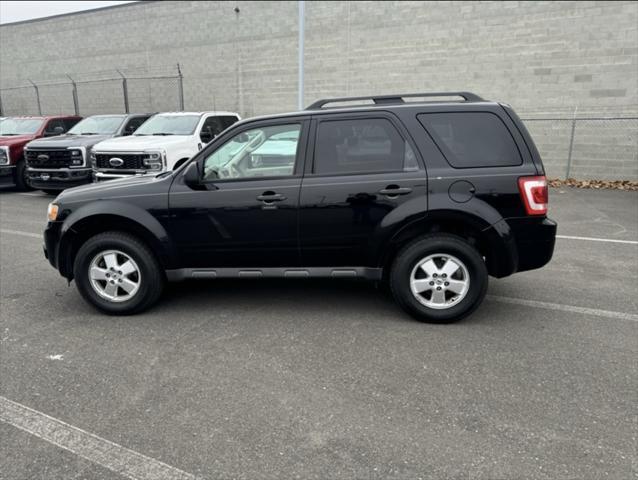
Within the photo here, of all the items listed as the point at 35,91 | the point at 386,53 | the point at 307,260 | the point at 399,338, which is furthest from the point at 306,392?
the point at 35,91

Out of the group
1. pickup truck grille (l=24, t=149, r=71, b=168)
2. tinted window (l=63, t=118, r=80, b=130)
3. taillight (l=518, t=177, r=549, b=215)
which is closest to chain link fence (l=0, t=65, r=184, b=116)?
tinted window (l=63, t=118, r=80, b=130)

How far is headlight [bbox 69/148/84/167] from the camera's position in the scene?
35.6ft

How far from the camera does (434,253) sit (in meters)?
4.14

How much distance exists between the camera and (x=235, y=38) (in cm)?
1742

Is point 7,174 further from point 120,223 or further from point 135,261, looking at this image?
point 135,261

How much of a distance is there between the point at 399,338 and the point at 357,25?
43.2 feet

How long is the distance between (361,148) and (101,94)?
20.0 meters

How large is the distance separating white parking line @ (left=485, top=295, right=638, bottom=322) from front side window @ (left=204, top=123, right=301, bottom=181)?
237cm

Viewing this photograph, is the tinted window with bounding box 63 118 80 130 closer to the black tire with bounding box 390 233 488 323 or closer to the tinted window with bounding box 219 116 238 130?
the tinted window with bounding box 219 116 238 130

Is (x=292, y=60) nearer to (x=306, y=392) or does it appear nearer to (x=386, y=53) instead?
(x=386, y=53)

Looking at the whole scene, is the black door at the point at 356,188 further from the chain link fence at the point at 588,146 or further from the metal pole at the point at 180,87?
the metal pole at the point at 180,87

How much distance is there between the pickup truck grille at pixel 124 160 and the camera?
9461 millimetres

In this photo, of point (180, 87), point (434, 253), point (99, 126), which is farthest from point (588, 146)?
point (180, 87)

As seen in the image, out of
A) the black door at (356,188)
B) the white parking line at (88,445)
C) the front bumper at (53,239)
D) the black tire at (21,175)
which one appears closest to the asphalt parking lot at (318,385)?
the white parking line at (88,445)
